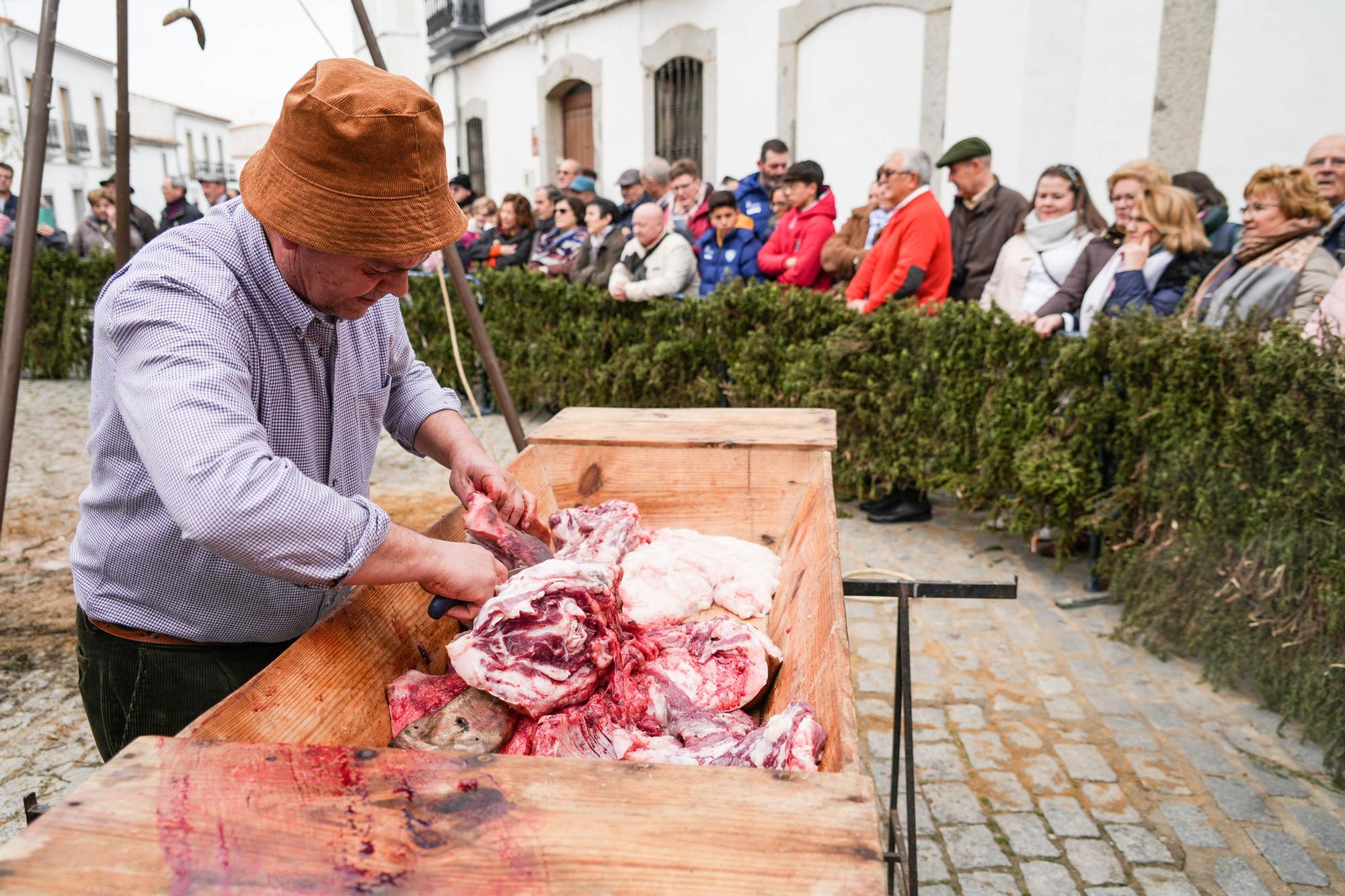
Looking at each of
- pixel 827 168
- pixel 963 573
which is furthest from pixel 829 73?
pixel 963 573

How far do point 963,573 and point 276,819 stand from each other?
4.79m

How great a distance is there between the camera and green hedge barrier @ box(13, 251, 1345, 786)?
3754 millimetres

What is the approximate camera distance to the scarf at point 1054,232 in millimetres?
5715

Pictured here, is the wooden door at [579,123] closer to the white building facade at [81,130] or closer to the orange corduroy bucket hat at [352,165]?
the white building facade at [81,130]

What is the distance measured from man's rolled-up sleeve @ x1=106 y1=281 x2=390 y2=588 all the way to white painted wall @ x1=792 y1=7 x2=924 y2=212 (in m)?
9.05

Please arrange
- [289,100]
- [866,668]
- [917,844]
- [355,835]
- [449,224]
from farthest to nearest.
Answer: [866,668] < [917,844] < [449,224] < [289,100] < [355,835]

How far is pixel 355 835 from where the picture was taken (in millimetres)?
1240

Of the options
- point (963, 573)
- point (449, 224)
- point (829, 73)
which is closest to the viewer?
point (449, 224)

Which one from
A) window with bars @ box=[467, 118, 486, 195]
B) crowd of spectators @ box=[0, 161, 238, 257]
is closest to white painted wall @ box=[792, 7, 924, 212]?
crowd of spectators @ box=[0, 161, 238, 257]

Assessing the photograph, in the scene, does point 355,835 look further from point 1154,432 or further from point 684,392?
point 684,392

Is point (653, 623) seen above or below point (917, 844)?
above

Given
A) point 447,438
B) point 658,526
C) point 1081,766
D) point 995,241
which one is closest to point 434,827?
point 447,438

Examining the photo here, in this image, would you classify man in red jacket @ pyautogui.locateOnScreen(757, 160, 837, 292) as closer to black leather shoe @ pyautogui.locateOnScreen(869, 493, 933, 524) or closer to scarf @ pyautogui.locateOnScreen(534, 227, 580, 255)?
black leather shoe @ pyautogui.locateOnScreen(869, 493, 933, 524)

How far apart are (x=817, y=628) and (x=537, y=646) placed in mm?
602
